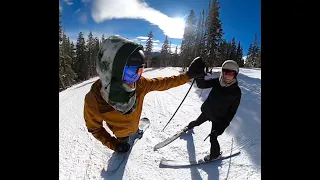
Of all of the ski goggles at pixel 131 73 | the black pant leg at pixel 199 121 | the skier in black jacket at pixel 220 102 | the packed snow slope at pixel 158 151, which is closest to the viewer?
the ski goggles at pixel 131 73

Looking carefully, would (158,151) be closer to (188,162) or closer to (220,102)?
(188,162)

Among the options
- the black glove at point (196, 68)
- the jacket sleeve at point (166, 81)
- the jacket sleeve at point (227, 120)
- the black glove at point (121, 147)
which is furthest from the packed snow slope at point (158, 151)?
the black glove at point (196, 68)

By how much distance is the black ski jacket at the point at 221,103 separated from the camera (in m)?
2.18

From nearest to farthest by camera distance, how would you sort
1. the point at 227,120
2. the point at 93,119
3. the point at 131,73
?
the point at 131,73, the point at 93,119, the point at 227,120

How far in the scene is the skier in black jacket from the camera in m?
2.13

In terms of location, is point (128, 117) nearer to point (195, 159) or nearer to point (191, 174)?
point (191, 174)

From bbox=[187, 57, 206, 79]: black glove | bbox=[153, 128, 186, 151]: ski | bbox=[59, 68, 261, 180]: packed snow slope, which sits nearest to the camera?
bbox=[187, 57, 206, 79]: black glove

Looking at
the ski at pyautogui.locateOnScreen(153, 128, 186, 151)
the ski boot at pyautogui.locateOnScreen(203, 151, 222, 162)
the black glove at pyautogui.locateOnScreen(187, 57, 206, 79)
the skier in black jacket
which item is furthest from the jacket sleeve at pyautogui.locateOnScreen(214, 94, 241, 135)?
the black glove at pyautogui.locateOnScreen(187, 57, 206, 79)

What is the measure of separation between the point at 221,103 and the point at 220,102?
16mm

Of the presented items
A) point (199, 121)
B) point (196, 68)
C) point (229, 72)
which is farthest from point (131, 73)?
point (199, 121)

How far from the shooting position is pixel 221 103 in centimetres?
231

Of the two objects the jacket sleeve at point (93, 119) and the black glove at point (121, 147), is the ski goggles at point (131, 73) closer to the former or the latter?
the jacket sleeve at point (93, 119)

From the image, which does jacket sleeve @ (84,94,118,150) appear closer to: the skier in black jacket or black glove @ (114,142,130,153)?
black glove @ (114,142,130,153)
